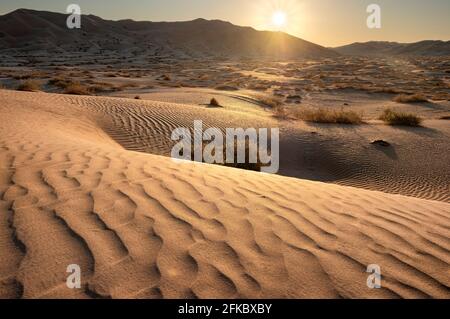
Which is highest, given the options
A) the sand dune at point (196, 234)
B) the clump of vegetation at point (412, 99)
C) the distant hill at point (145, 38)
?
the distant hill at point (145, 38)

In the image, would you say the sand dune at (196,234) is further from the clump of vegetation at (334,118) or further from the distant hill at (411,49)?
the distant hill at (411,49)

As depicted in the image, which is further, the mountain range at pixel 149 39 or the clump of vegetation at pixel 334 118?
the mountain range at pixel 149 39

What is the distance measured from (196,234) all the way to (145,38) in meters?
92.7

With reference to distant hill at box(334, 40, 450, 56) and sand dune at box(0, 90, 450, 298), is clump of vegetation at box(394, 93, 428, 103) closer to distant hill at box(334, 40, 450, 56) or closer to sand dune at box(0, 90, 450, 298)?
sand dune at box(0, 90, 450, 298)

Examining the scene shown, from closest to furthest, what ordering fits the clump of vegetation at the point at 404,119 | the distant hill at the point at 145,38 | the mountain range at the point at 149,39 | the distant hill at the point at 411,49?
the clump of vegetation at the point at 404,119 → the mountain range at the point at 149,39 → the distant hill at the point at 145,38 → the distant hill at the point at 411,49

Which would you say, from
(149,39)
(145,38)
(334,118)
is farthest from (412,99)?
(145,38)

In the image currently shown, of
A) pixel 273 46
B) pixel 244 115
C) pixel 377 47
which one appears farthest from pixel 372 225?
pixel 377 47

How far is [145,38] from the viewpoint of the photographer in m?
87.6

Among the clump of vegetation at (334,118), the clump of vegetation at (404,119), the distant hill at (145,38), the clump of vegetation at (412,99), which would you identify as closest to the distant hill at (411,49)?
the distant hill at (145,38)

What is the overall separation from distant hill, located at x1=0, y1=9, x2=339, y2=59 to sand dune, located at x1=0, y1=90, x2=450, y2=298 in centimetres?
6525

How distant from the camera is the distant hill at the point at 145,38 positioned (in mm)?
68062

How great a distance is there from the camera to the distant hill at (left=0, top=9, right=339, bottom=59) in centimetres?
6806

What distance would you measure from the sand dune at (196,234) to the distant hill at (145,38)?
214ft

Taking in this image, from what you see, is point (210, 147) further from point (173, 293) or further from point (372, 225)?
point (173, 293)
